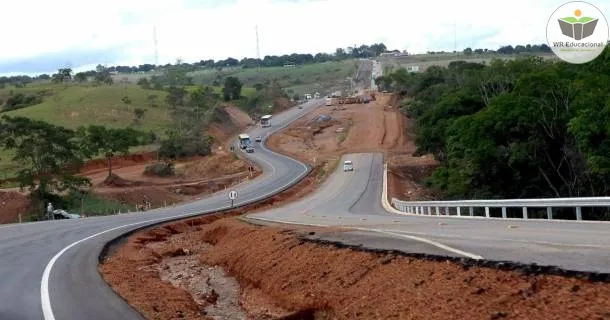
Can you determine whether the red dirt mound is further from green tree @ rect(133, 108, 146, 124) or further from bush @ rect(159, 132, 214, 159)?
green tree @ rect(133, 108, 146, 124)

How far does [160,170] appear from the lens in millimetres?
88750

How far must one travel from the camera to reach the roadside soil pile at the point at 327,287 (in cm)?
762

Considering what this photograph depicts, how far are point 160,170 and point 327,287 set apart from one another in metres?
79.3

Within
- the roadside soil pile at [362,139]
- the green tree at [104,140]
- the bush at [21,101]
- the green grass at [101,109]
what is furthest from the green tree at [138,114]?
the green tree at [104,140]

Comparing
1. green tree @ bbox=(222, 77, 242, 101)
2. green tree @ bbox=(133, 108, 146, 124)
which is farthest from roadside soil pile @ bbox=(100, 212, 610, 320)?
green tree @ bbox=(222, 77, 242, 101)

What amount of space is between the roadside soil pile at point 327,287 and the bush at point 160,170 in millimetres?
67113

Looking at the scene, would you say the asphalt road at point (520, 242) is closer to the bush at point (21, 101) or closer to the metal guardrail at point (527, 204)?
the metal guardrail at point (527, 204)

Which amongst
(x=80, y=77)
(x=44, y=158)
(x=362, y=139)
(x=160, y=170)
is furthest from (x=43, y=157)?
(x=80, y=77)

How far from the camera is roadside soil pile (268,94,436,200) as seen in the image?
3253 inches

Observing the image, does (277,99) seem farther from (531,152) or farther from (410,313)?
(410,313)

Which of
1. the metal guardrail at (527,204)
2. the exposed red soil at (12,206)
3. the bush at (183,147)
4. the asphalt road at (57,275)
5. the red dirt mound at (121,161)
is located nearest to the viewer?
the asphalt road at (57,275)

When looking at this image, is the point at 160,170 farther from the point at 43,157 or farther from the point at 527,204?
the point at 527,204

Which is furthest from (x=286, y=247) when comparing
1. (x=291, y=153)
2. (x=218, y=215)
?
(x=291, y=153)

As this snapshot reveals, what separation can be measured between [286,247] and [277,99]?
162m
